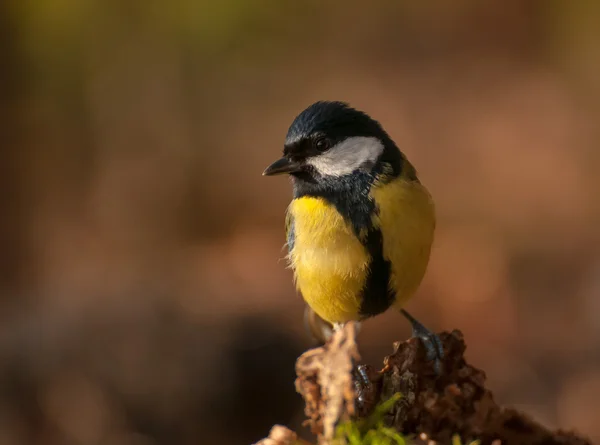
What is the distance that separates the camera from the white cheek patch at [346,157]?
7.96ft

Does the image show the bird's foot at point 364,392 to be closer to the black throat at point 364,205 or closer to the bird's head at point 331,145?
the black throat at point 364,205

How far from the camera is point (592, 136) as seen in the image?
7.58m

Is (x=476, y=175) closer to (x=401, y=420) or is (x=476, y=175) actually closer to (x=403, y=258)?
(x=403, y=258)

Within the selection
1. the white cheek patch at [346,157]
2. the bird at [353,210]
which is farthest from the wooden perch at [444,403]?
the white cheek patch at [346,157]

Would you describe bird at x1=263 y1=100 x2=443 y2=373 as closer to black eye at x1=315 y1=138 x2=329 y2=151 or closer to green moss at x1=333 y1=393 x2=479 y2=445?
black eye at x1=315 y1=138 x2=329 y2=151

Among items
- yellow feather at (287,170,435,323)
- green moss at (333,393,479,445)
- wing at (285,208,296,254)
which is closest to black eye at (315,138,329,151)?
yellow feather at (287,170,435,323)

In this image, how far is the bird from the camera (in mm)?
2369

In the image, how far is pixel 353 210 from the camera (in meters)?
2.37

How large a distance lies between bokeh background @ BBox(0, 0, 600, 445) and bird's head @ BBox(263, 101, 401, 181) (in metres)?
3.30

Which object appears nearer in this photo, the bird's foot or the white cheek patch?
the bird's foot

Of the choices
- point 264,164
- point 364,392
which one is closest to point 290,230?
point 364,392

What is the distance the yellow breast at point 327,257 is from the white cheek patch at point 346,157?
0.10 m

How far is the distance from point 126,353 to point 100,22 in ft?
12.1

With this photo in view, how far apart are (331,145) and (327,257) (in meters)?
0.34
